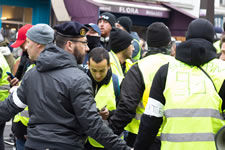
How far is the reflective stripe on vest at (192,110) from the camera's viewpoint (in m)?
3.38

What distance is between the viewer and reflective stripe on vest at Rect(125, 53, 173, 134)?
181 inches

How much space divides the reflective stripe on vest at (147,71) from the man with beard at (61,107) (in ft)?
Answer: 2.95

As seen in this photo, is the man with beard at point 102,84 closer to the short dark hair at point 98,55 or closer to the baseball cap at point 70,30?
the short dark hair at point 98,55

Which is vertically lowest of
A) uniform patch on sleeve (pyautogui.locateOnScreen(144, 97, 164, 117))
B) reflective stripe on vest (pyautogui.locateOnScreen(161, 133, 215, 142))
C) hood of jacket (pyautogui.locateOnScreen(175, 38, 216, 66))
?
reflective stripe on vest (pyautogui.locateOnScreen(161, 133, 215, 142))

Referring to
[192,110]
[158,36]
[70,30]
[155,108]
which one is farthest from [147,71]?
[192,110]

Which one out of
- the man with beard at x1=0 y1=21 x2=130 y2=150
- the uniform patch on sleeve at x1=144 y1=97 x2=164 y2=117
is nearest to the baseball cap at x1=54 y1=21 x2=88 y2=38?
the man with beard at x1=0 y1=21 x2=130 y2=150

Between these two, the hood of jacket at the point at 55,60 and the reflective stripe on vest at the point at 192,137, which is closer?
the reflective stripe on vest at the point at 192,137

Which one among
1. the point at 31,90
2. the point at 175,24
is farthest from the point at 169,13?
the point at 31,90

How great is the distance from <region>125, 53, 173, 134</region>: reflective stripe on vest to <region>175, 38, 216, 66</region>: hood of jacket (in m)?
0.99

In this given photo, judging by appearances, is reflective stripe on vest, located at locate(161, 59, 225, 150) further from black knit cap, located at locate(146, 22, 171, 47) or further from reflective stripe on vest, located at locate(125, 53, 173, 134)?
black knit cap, located at locate(146, 22, 171, 47)

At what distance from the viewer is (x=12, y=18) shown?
61.3 ft

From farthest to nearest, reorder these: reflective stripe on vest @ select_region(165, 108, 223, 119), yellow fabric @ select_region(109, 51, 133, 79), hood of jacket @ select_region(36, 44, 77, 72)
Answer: yellow fabric @ select_region(109, 51, 133, 79)
hood of jacket @ select_region(36, 44, 77, 72)
reflective stripe on vest @ select_region(165, 108, 223, 119)

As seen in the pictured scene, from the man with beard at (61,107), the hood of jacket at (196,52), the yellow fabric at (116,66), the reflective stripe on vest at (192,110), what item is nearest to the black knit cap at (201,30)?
the hood of jacket at (196,52)

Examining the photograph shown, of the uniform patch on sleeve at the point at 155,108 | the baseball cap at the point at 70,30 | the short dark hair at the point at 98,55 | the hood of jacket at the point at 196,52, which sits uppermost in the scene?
the baseball cap at the point at 70,30
